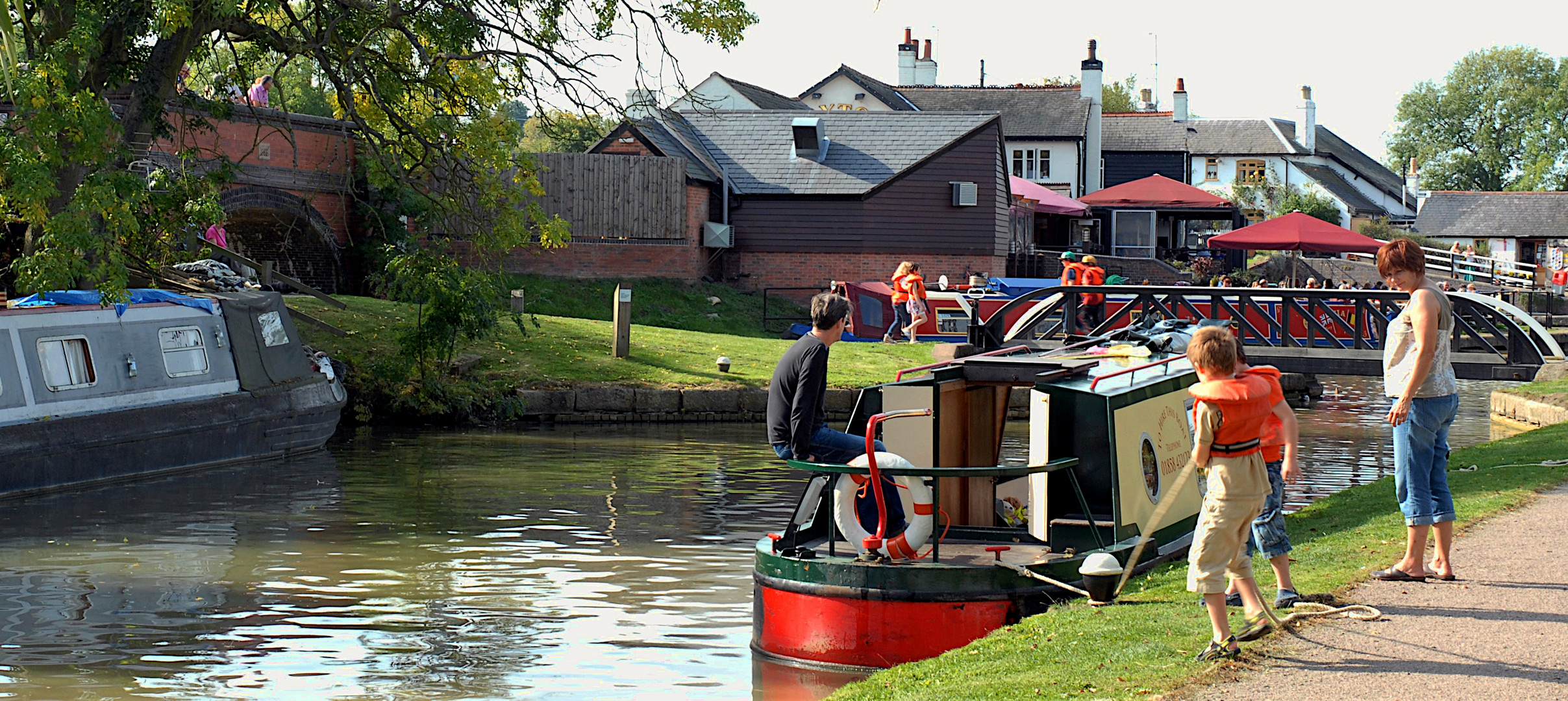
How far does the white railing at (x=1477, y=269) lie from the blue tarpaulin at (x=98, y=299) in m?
39.7

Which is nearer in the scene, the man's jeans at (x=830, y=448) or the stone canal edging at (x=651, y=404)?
the man's jeans at (x=830, y=448)

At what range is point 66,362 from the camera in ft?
47.4

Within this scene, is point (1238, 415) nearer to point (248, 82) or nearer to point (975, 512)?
point (975, 512)

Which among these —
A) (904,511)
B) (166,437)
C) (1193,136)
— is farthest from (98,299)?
(1193,136)

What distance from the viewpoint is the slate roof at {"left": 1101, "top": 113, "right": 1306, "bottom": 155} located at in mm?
58250

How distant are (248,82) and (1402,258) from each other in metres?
15.8

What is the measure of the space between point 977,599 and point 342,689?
328 cm

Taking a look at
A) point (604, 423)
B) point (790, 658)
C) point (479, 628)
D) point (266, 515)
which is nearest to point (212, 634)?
point (479, 628)

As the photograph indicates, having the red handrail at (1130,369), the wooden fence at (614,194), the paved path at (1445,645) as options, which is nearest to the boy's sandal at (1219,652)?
the paved path at (1445,645)

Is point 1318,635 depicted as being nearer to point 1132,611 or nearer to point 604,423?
point 1132,611

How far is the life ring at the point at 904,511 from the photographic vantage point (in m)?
7.77

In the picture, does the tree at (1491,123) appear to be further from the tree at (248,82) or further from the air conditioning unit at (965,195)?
the tree at (248,82)

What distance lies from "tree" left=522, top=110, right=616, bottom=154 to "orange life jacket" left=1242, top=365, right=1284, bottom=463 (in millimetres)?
A: 13188

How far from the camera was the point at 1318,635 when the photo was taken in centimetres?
595
